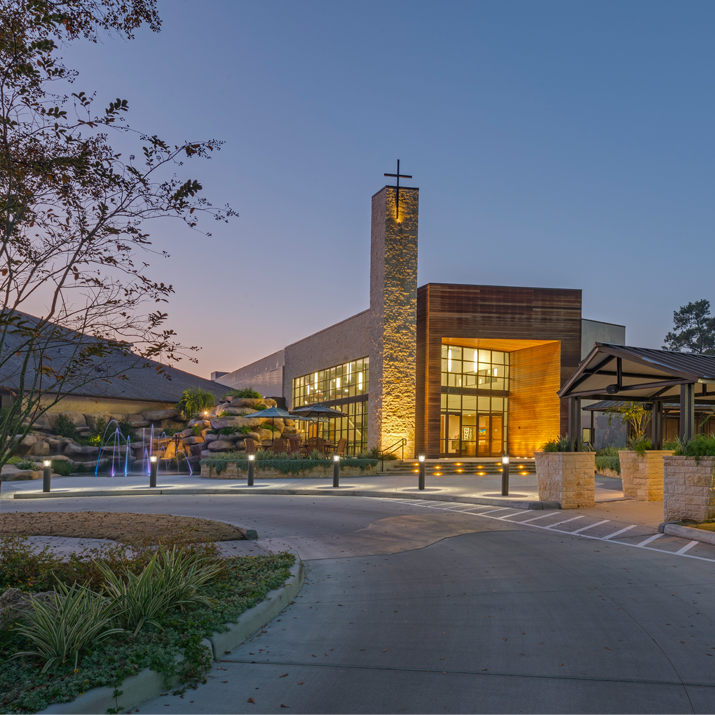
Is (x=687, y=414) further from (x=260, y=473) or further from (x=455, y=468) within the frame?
(x=455, y=468)

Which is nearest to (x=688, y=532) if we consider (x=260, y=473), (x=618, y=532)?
(x=618, y=532)

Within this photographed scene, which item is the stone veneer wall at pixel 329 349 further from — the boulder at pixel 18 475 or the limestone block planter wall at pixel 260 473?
the boulder at pixel 18 475

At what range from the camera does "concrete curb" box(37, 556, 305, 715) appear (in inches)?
149

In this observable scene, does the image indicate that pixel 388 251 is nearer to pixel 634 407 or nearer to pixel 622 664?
pixel 634 407

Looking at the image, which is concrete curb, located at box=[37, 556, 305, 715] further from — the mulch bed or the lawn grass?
the mulch bed

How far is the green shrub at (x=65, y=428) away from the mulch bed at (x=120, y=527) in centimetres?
3093

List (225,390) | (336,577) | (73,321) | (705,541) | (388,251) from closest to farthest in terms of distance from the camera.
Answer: (73,321) → (336,577) → (705,541) → (388,251) → (225,390)

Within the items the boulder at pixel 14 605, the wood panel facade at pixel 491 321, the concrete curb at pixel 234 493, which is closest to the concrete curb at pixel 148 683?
the boulder at pixel 14 605

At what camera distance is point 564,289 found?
110ft

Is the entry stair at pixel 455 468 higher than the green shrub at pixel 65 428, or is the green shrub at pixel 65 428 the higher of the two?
the green shrub at pixel 65 428

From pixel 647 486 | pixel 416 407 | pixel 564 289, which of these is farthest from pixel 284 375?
pixel 647 486

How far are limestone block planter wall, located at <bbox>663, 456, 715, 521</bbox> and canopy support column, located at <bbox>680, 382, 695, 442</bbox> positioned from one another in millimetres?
511

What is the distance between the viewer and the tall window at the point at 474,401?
34656 millimetres

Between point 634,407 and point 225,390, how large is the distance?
40.7m
